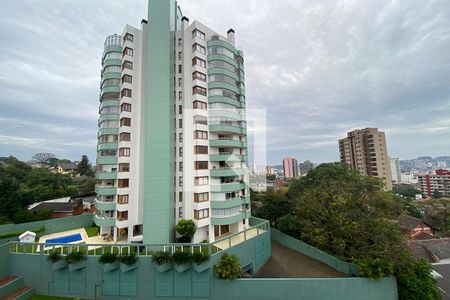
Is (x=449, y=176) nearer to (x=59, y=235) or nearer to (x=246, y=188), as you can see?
(x=246, y=188)

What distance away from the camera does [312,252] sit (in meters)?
19.9

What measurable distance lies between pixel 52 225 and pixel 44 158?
4130 inches

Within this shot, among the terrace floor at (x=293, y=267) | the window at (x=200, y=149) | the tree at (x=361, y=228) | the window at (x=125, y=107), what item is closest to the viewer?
the tree at (x=361, y=228)

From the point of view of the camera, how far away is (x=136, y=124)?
71.9ft

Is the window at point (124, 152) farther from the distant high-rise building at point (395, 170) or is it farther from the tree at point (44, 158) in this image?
the distant high-rise building at point (395, 170)

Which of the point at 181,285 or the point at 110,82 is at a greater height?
the point at 110,82

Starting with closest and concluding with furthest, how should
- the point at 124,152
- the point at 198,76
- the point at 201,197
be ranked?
the point at 201,197 < the point at 124,152 < the point at 198,76

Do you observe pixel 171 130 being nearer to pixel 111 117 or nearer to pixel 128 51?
pixel 111 117

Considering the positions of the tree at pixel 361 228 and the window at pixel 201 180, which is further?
the window at pixel 201 180

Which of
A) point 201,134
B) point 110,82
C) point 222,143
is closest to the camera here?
point 201,134

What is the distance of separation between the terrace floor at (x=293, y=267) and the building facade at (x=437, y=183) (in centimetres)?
11472

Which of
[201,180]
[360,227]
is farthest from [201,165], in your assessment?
[360,227]

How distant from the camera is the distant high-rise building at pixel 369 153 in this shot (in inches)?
2790

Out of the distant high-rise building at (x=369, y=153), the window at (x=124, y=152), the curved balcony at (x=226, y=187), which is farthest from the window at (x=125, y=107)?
the distant high-rise building at (x=369, y=153)
